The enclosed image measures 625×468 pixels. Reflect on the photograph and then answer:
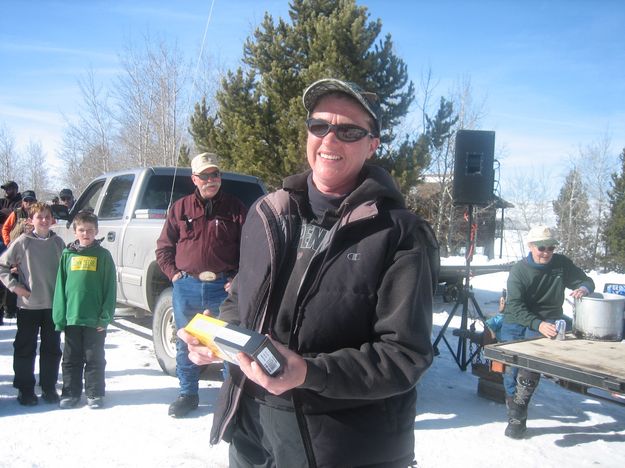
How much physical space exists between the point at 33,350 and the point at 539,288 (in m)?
4.60

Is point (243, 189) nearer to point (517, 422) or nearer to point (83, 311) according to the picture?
point (83, 311)

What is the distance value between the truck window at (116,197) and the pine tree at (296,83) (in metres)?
6.50

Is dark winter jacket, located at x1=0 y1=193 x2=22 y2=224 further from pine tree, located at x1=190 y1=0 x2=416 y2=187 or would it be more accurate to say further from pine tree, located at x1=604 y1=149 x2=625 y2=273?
pine tree, located at x1=604 y1=149 x2=625 y2=273

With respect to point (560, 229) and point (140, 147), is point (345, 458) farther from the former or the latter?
point (560, 229)

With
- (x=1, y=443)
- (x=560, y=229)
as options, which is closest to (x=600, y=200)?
(x=560, y=229)

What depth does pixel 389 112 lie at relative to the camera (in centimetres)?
1411

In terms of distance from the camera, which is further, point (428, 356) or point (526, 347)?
point (526, 347)

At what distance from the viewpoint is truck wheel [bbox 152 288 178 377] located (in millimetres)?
5176

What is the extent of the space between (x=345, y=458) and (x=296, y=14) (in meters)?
14.1

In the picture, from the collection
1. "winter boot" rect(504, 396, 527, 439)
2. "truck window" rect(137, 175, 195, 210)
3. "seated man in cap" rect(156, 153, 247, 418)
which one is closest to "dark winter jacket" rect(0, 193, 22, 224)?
"truck window" rect(137, 175, 195, 210)

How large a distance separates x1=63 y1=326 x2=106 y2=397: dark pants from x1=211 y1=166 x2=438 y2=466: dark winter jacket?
10.7 ft

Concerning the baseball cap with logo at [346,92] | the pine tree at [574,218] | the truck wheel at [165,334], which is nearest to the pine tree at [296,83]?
the truck wheel at [165,334]

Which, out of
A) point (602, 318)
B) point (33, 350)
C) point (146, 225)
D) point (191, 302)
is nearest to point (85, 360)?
point (33, 350)

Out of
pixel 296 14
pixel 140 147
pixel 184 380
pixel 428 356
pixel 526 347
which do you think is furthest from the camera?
pixel 140 147
